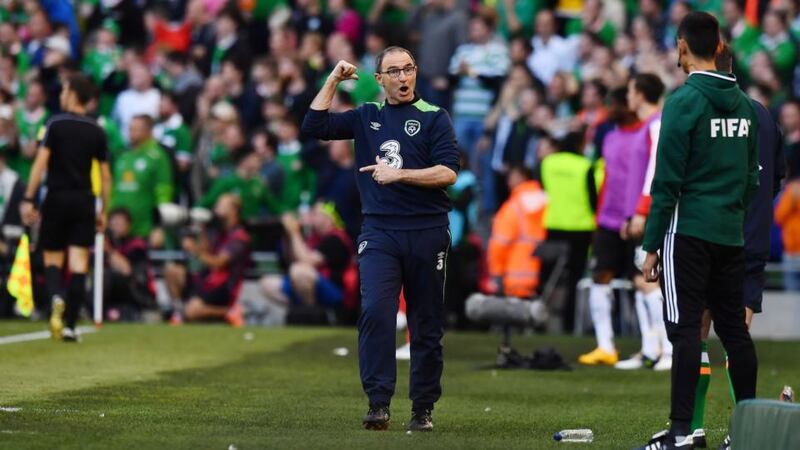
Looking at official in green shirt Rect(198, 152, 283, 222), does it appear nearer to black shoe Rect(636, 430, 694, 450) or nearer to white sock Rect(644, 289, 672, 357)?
white sock Rect(644, 289, 672, 357)

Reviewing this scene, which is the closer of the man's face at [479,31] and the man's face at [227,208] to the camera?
the man's face at [227,208]

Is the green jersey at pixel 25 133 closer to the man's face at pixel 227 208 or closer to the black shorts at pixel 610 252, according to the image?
the man's face at pixel 227 208

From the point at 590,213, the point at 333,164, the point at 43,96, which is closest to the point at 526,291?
the point at 590,213

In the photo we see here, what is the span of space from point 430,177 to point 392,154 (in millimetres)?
317

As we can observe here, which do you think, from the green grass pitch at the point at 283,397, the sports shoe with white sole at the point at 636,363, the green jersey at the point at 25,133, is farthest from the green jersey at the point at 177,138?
the sports shoe with white sole at the point at 636,363

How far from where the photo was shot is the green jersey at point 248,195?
842 inches

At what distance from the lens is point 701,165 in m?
7.85

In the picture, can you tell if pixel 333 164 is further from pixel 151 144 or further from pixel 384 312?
pixel 384 312

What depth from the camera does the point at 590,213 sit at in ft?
57.2

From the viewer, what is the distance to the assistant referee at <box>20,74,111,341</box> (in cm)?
1513

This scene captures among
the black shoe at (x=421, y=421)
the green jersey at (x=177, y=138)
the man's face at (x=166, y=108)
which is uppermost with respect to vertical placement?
the man's face at (x=166, y=108)

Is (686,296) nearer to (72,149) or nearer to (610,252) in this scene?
(610,252)

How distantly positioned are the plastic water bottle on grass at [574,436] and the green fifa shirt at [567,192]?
325 inches

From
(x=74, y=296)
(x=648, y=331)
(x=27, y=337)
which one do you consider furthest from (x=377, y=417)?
(x=27, y=337)
